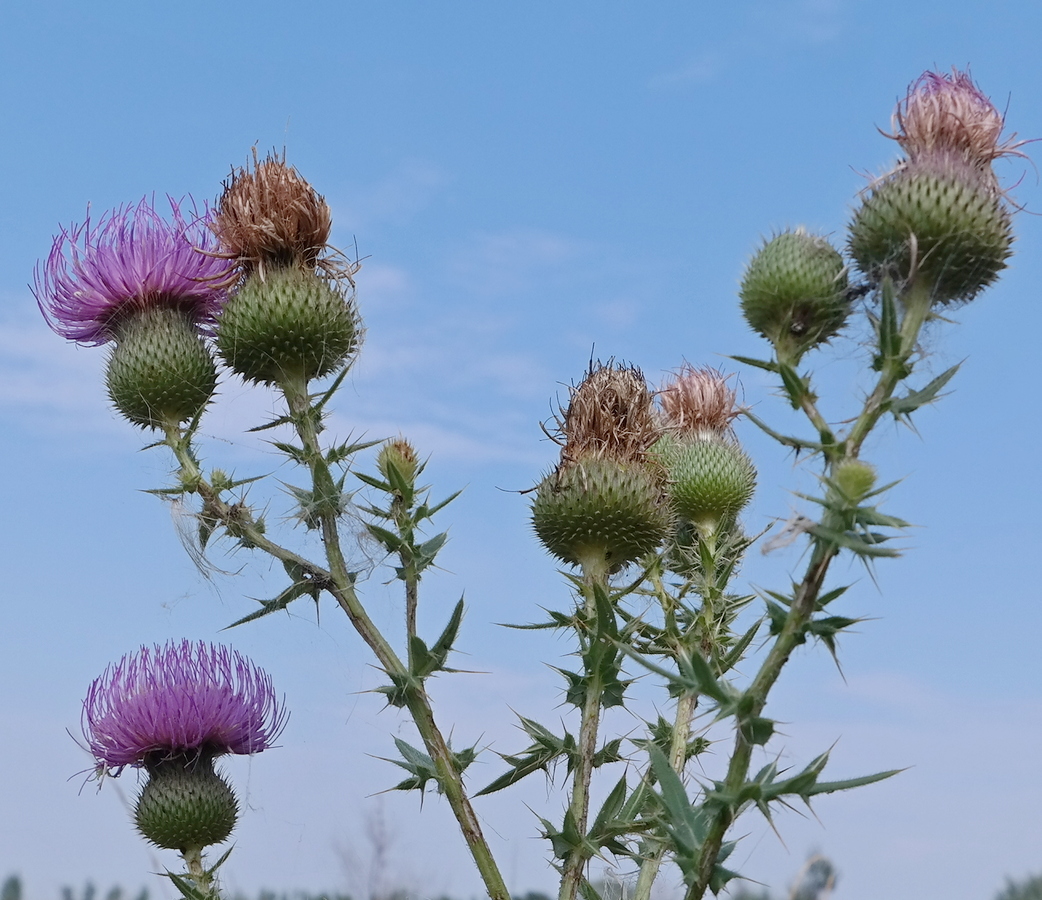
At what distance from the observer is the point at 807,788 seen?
3.34 m

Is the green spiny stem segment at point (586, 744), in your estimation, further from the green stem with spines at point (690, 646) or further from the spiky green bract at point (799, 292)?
the spiky green bract at point (799, 292)

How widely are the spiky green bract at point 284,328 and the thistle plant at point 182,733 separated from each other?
158 cm

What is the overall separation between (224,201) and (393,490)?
1.59 metres

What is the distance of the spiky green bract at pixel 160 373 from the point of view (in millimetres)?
5105

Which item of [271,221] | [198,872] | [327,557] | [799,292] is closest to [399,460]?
[327,557]

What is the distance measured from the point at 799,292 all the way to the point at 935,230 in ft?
1.64

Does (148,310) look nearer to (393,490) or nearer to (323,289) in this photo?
(323,289)

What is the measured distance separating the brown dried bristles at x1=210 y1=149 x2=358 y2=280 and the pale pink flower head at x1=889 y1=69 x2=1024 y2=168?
247 centimetres

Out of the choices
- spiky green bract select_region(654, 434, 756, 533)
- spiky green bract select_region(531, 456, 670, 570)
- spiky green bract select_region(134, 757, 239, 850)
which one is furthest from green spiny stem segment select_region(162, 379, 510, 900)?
spiky green bract select_region(654, 434, 756, 533)

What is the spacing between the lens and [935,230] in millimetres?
3855

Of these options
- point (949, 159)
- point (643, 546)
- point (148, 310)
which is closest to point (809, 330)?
point (949, 159)

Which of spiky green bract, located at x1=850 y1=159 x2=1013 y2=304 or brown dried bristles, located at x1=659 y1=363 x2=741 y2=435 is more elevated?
brown dried bristles, located at x1=659 y1=363 x2=741 y2=435

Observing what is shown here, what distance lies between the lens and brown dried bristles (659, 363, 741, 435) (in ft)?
21.4

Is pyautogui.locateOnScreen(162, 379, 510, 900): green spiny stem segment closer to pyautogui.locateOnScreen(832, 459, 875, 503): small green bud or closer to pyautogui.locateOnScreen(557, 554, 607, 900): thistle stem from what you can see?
pyautogui.locateOnScreen(557, 554, 607, 900): thistle stem
